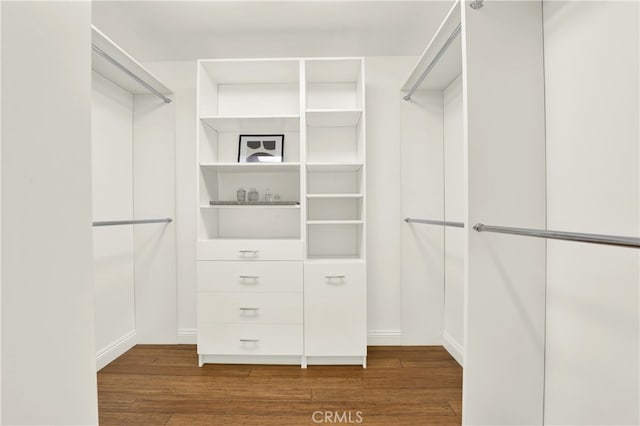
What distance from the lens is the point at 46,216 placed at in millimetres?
467

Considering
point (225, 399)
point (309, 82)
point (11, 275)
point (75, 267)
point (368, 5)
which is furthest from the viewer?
point (309, 82)

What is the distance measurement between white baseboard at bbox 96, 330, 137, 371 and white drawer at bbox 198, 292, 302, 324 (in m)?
0.71

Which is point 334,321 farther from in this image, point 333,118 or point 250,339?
point 333,118

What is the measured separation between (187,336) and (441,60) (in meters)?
2.73

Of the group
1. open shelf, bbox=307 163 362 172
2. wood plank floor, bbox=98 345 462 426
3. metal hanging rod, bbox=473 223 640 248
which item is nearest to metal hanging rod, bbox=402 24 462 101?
→ open shelf, bbox=307 163 362 172

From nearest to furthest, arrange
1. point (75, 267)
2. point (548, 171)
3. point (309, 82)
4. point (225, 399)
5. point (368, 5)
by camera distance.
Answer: point (75, 267) → point (548, 171) → point (225, 399) → point (368, 5) → point (309, 82)

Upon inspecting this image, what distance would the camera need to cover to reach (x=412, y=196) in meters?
2.44

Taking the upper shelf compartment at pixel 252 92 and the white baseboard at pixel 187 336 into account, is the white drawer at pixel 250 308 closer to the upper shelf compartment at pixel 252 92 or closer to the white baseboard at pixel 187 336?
the white baseboard at pixel 187 336

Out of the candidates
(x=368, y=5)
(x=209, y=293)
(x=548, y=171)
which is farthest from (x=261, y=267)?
(x=368, y=5)

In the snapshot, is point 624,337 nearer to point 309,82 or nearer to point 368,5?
point 368,5

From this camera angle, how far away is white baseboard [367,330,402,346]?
2408 millimetres

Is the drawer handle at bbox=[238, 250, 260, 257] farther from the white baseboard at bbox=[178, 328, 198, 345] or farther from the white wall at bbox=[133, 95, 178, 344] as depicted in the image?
the white baseboard at bbox=[178, 328, 198, 345]

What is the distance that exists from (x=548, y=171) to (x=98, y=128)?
2.67m

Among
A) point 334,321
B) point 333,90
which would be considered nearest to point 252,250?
point 334,321
